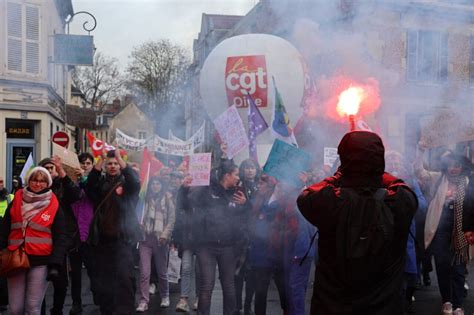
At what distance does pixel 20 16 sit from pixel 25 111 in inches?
109

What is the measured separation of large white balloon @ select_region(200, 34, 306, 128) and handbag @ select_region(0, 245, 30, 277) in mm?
8914

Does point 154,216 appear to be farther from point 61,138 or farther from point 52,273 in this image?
point 61,138

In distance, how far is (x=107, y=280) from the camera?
5719 millimetres

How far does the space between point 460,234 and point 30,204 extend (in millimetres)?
4254

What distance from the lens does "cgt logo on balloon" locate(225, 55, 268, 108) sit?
13.6 m

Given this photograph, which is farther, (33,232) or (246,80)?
(246,80)

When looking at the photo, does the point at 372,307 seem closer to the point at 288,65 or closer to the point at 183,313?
the point at 183,313

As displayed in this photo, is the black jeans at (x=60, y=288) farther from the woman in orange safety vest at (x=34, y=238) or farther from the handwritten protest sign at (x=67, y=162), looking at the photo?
the handwritten protest sign at (x=67, y=162)

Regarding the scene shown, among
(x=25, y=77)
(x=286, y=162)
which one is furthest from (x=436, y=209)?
(x=25, y=77)

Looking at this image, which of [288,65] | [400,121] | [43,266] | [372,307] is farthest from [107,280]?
[288,65]

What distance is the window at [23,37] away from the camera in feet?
57.0

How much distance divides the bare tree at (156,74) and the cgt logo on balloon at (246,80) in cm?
176

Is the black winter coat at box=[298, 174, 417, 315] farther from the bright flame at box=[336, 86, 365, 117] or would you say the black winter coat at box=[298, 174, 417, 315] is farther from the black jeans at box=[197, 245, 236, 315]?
the black jeans at box=[197, 245, 236, 315]

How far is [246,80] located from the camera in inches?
540
